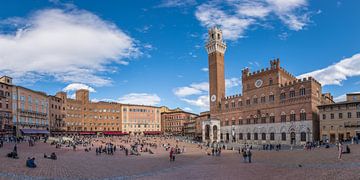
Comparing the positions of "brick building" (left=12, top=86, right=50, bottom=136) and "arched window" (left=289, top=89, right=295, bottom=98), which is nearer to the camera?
"arched window" (left=289, top=89, right=295, bottom=98)

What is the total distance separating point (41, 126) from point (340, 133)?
71088 mm

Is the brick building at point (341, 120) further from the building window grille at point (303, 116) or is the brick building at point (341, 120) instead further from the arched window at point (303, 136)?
the building window grille at point (303, 116)

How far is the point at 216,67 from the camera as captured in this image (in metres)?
80.7

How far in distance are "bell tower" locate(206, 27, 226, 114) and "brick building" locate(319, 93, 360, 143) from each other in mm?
29571

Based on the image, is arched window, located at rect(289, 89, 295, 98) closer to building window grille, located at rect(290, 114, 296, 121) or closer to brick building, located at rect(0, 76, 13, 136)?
building window grille, located at rect(290, 114, 296, 121)

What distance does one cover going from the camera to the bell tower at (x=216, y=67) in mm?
80375

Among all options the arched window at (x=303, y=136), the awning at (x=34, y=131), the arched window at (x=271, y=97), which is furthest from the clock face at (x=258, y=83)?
the awning at (x=34, y=131)

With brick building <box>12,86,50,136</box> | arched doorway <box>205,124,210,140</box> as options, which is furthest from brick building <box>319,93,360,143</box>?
brick building <box>12,86,50,136</box>

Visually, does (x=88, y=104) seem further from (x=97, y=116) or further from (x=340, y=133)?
(x=340, y=133)

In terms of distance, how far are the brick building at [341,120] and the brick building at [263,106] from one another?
7.65 ft

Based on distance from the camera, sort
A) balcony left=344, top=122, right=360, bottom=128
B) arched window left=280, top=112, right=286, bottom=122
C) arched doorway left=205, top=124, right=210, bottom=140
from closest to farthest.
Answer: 1. balcony left=344, top=122, right=360, bottom=128
2. arched window left=280, top=112, right=286, bottom=122
3. arched doorway left=205, top=124, right=210, bottom=140

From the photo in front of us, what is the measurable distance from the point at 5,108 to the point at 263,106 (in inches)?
2252

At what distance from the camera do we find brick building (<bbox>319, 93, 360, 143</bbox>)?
168ft

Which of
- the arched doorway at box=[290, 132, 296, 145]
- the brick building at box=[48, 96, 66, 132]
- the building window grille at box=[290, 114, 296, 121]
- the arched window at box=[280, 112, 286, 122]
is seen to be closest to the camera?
the arched doorway at box=[290, 132, 296, 145]
